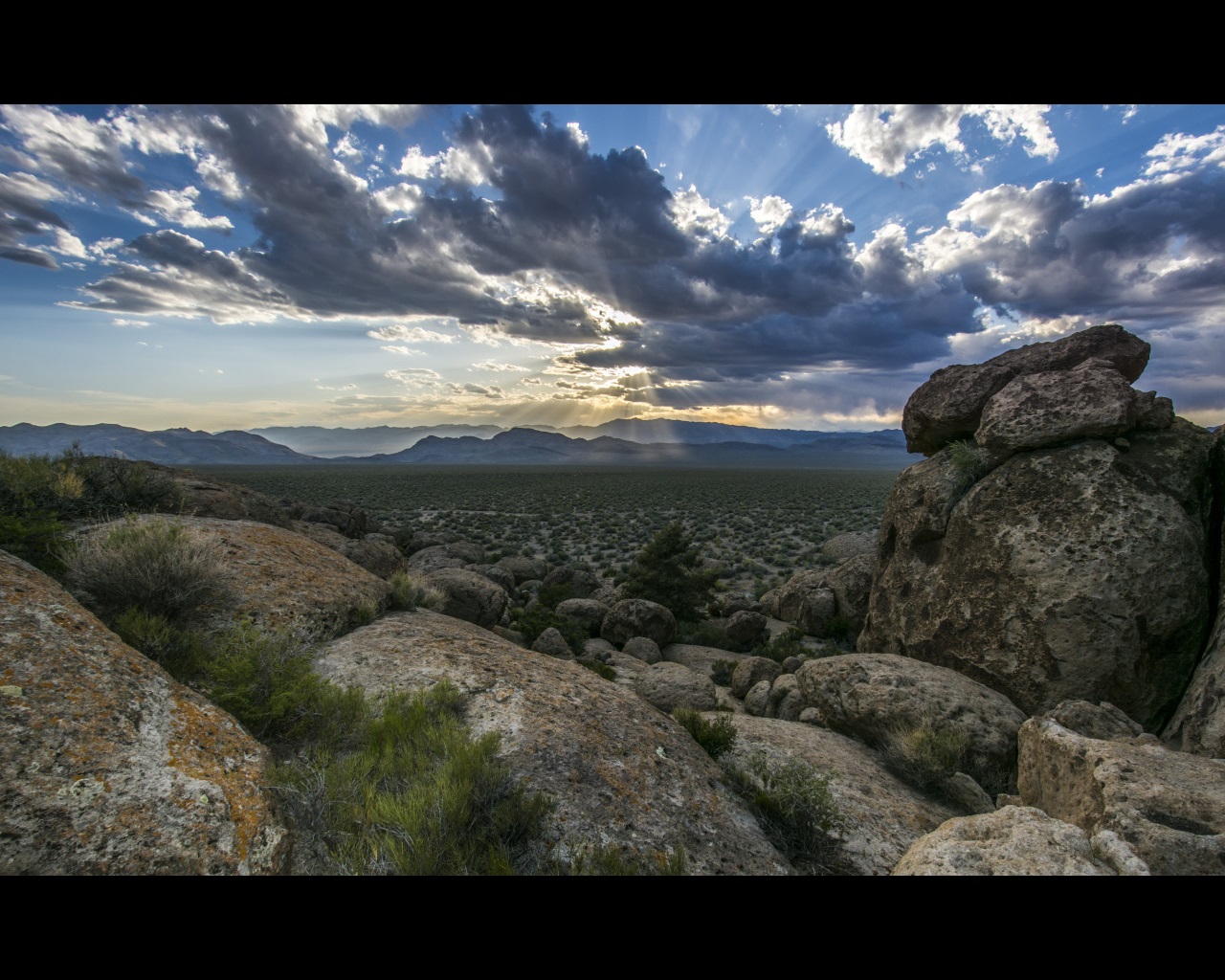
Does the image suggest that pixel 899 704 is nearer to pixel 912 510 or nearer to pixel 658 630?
pixel 912 510

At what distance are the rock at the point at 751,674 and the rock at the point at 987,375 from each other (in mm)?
5073

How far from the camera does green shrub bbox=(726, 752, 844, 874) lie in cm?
347

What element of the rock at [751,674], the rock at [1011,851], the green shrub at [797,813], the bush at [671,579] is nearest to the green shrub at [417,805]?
the green shrub at [797,813]

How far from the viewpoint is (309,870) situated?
2352mm

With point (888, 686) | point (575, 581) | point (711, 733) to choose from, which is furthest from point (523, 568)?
point (711, 733)

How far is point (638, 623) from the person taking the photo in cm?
1120

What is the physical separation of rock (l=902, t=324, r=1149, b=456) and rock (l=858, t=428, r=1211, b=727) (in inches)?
65.3

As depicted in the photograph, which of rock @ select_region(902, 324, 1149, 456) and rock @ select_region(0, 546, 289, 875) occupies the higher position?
rock @ select_region(902, 324, 1149, 456)

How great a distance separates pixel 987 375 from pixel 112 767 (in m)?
11.1

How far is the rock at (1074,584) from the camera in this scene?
18.6ft

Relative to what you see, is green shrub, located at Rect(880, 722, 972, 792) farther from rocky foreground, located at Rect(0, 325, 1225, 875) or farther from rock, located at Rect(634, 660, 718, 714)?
rock, located at Rect(634, 660, 718, 714)

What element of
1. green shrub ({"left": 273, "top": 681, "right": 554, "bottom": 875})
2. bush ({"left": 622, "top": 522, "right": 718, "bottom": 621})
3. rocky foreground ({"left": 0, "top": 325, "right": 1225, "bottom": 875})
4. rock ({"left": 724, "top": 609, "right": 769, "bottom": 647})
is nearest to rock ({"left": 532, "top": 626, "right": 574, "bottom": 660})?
rocky foreground ({"left": 0, "top": 325, "right": 1225, "bottom": 875})
